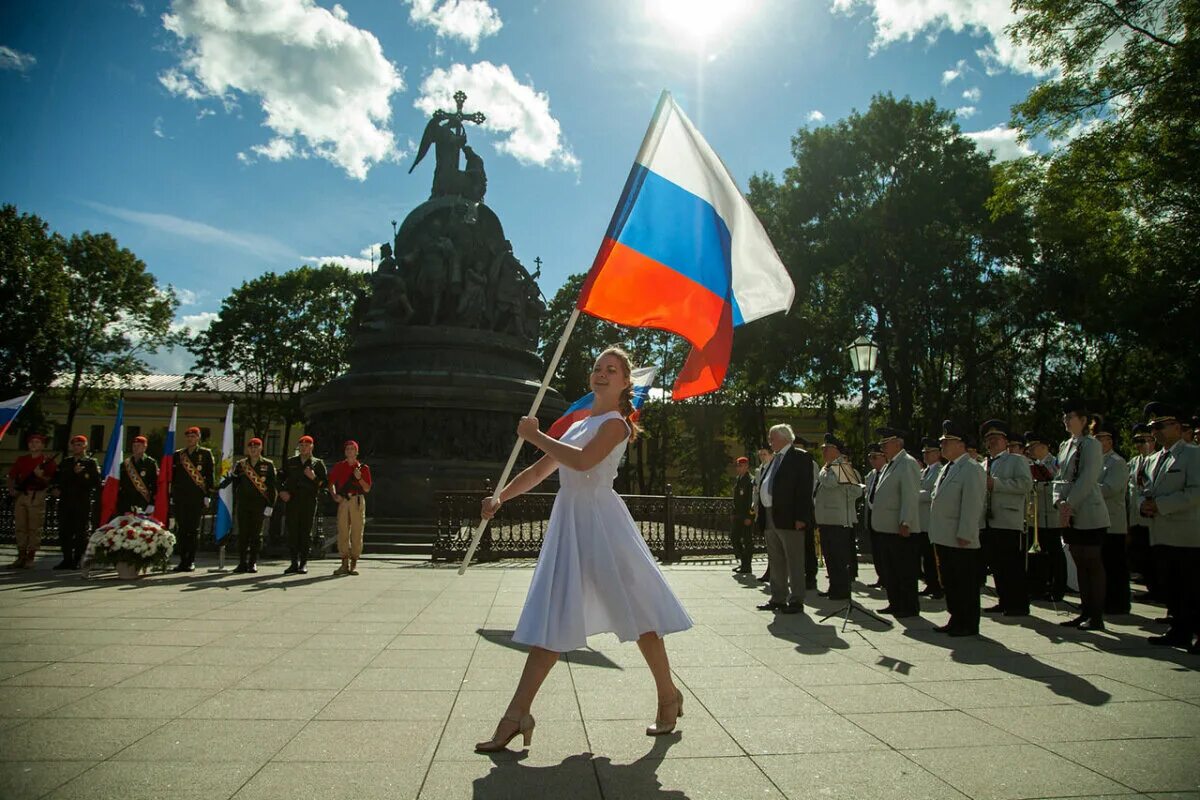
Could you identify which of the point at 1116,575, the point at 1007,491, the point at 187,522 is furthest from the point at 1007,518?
the point at 187,522

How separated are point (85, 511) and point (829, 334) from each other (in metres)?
28.4

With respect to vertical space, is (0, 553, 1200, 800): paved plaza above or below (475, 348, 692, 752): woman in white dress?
below

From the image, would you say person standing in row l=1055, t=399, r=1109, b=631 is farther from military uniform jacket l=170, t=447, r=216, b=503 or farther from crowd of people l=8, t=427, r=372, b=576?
military uniform jacket l=170, t=447, r=216, b=503

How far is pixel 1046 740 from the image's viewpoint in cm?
409

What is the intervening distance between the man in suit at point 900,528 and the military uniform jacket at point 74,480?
1240cm

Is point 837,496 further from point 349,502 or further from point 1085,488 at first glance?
point 349,502

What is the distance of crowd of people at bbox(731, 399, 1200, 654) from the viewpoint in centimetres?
742

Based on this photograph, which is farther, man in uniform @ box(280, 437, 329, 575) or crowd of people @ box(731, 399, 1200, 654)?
man in uniform @ box(280, 437, 329, 575)

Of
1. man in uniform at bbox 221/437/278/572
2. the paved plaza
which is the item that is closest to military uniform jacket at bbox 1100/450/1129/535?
the paved plaza

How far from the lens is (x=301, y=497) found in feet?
43.4

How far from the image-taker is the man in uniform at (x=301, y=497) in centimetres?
1300

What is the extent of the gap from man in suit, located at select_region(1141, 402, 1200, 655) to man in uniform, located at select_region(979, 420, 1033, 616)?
134cm

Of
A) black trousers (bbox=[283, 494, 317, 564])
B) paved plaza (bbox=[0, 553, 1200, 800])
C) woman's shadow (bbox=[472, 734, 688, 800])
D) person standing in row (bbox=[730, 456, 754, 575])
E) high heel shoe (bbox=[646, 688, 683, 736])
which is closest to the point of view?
woman's shadow (bbox=[472, 734, 688, 800])

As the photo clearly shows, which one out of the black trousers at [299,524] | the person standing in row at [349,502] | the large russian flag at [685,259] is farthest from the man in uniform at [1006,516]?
the black trousers at [299,524]
